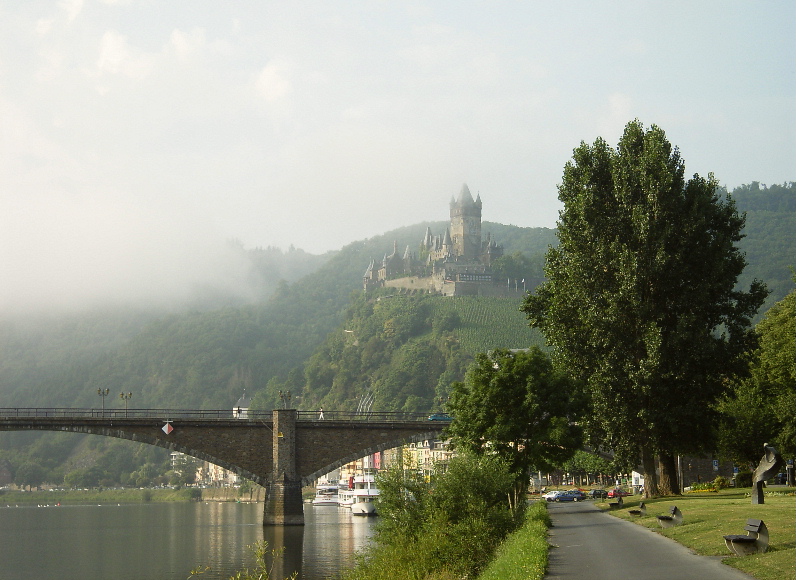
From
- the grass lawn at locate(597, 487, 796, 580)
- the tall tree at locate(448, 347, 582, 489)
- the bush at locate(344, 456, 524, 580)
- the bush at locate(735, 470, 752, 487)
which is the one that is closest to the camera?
the grass lawn at locate(597, 487, 796, 580)

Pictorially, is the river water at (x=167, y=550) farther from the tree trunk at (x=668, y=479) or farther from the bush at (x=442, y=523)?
the tree trunk at (x=668, y=479)

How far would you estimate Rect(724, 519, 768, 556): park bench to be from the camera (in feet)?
70.5

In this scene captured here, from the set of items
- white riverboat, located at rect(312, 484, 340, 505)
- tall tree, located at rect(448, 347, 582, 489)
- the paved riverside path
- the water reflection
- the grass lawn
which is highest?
tall tree, located at rect(448, 347, 582, 489)

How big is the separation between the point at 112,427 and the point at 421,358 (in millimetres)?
127055

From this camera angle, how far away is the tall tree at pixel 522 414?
4850cm

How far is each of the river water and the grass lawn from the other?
14343 millimetres

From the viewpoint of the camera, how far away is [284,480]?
225 ft

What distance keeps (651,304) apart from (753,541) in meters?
21.6

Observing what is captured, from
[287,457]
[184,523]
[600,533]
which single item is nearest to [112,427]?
[287,457]

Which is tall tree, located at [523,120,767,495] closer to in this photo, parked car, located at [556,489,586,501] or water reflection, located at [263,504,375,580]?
water reflection, located at [263,504,375,580]

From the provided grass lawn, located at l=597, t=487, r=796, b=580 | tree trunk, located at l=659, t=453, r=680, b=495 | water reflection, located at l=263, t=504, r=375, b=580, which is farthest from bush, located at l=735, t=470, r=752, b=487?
water reflection, located at l=263, t=504, r=375, b=580

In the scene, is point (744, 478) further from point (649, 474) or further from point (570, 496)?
point (649, 474)

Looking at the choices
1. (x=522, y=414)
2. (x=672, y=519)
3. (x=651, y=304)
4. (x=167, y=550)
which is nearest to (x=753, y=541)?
(x=672, y=519)

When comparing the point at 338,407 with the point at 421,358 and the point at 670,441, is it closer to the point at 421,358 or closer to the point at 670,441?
the point at 421,358
